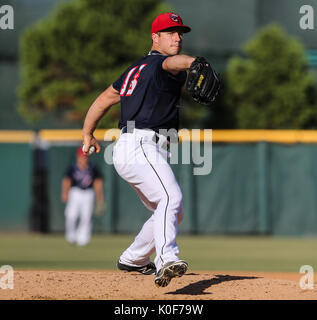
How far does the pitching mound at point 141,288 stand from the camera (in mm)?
5781

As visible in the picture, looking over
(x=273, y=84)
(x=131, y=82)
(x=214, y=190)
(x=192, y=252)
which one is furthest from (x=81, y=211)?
(x=273, y=84)

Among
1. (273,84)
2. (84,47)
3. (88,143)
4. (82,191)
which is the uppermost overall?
(84,47)

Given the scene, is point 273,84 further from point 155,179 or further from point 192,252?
point 155,179

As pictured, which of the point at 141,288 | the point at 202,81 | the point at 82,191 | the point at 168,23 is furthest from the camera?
the point at 82,191

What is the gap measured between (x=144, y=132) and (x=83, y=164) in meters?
9.09

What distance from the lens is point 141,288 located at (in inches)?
234

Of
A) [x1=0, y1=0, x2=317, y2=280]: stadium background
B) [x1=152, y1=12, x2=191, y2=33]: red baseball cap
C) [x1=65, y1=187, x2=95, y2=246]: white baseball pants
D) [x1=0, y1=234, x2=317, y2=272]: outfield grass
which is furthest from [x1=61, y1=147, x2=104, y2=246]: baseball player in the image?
[x1=152, y1=12, x2=191, y2=33]: red baseball cap

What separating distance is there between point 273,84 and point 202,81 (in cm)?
1932

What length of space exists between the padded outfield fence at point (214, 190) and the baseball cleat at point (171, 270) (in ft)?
37.2

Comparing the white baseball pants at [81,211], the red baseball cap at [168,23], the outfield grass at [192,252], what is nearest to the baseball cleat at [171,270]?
the red baseball cap at [168,23]

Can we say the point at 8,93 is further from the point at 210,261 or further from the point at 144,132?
the point at 144,132

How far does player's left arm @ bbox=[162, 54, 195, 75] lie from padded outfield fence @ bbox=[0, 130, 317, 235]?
11381mm

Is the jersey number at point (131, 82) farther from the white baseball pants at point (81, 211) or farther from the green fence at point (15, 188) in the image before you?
the green fence at point (15, 188)

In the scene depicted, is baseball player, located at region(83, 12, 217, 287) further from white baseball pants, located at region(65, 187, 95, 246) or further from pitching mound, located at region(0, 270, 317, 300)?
white baseball pants, located at region(65, 187, 95, 246)
